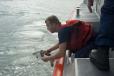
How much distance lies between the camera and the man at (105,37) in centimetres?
214

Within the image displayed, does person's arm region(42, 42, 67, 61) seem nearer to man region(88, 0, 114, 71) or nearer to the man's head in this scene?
the man's head

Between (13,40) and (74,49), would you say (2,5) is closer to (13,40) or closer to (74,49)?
(13,40)

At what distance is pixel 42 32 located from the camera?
648cm

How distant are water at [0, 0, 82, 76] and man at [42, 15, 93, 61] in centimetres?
148

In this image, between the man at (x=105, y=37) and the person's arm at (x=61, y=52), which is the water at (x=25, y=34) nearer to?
the person's arm at (x=61, y=52)

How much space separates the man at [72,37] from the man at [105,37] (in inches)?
22.0

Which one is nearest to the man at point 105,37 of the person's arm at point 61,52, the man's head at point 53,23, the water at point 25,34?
the person's arm at point 61,52

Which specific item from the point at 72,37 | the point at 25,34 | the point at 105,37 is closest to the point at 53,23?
the point at 72,37

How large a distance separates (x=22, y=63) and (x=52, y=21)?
6.31ft

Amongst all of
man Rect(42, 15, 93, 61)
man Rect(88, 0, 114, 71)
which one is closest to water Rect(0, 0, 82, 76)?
man Rect(42, 15, 93, 61)

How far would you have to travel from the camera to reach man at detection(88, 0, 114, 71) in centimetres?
214

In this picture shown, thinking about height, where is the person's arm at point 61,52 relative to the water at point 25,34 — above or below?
above

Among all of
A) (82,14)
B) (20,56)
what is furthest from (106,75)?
(20,56)

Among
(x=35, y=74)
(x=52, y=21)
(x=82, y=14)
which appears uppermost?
(x=52, y=21)
